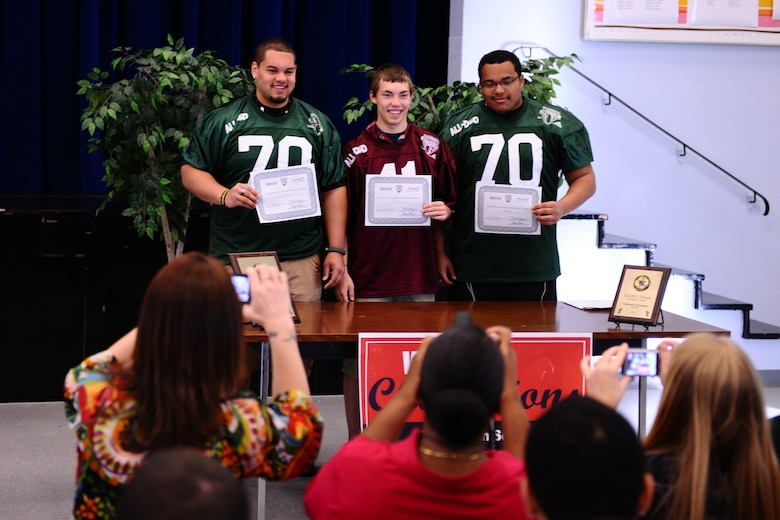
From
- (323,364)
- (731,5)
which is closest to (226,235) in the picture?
(323,364)

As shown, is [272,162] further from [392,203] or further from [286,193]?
[392,203]

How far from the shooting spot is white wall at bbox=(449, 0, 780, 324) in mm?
6387

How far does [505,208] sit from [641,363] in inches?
72.1

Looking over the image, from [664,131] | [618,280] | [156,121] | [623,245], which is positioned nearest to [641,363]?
[156,121]

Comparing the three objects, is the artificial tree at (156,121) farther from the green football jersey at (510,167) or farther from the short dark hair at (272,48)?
the green football jersey at (510,167)

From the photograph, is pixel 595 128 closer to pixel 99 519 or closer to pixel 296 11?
pixel 296 11

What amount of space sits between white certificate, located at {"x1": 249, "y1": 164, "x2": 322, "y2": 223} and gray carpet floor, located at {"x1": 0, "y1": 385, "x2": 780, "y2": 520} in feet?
3.35

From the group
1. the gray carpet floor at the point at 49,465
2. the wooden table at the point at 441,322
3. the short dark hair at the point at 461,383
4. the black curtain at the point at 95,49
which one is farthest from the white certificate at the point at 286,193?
the black curtain at the point at 95,49

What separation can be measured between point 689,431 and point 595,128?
489 cm

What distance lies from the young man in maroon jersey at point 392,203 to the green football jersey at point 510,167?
9 centimetres

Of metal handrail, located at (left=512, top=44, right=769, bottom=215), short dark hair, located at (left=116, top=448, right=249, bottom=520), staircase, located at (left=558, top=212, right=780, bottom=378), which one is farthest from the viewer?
metal handrail, located at (left=512, top=44, right=769, bottom=215)

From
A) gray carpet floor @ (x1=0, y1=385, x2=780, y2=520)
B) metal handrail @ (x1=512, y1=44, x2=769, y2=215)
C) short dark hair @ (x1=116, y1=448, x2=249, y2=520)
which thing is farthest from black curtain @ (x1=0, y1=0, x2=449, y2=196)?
short dark hair @ (x1=116, y1=448, x2=249, y2=520)

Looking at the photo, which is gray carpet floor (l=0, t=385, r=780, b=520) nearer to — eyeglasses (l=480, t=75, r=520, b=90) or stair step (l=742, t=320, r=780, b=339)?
stair step (l=742, t=320, r=780, b=339)

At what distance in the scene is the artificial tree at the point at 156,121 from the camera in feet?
15.0
